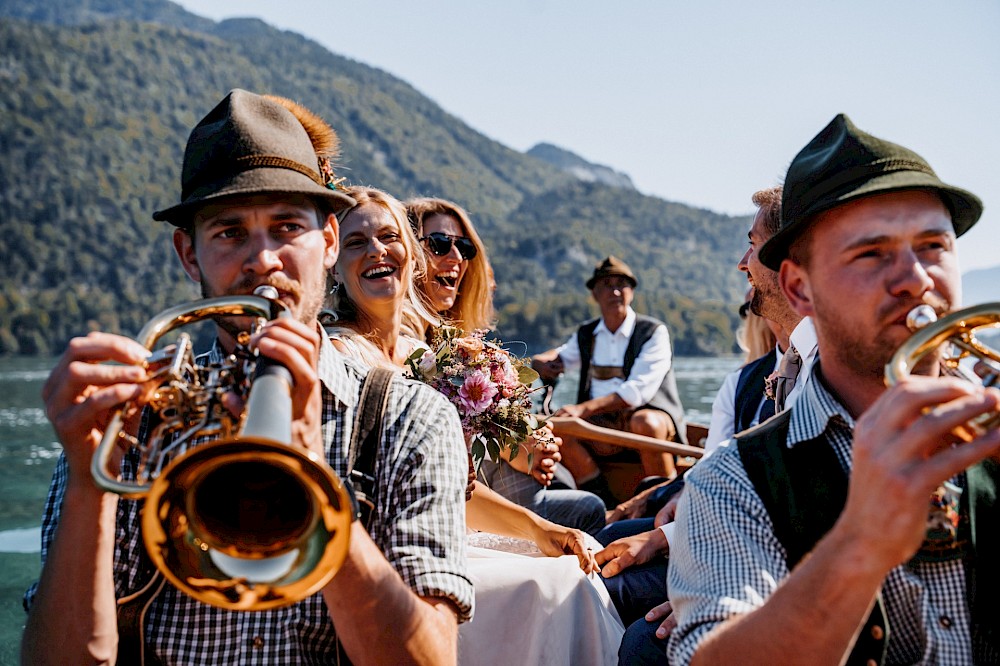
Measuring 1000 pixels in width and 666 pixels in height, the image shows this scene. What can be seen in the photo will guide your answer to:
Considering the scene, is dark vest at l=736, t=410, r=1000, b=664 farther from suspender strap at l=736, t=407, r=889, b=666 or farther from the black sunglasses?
the black sunglasses

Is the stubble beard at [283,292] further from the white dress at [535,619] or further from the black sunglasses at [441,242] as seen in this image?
the black sunglasses at [441,242]

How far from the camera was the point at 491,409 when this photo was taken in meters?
3.87

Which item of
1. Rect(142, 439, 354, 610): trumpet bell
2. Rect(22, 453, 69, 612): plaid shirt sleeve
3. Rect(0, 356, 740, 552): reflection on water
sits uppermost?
Rect(142, 439, 354, 610): trumpet bell

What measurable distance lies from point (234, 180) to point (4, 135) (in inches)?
6250

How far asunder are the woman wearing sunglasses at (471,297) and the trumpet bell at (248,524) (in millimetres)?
2650

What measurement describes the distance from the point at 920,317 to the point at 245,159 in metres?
1.80

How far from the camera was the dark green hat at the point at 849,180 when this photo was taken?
190 cm

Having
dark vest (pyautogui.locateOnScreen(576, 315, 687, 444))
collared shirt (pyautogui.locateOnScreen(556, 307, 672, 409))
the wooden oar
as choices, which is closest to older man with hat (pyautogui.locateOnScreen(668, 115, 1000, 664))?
the wooden oar

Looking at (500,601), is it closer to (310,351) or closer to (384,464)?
(384,464)

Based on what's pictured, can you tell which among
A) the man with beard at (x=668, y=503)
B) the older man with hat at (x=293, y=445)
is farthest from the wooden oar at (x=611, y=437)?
the older man with hat at (x=293, y=445)

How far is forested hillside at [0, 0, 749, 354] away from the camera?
110438 millimetres

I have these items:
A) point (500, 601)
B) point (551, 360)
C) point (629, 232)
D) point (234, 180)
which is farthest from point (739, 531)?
point (629, 232)

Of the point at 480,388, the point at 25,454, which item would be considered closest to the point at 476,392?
the point at 480,388

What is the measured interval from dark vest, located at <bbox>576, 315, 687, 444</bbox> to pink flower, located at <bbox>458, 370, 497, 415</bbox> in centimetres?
452
